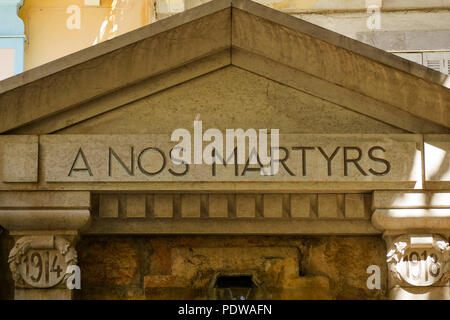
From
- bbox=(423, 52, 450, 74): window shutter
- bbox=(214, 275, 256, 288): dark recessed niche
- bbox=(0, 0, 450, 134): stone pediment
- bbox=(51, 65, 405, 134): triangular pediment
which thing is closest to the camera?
bbox=(0, 0, 450, 134): stone pediment

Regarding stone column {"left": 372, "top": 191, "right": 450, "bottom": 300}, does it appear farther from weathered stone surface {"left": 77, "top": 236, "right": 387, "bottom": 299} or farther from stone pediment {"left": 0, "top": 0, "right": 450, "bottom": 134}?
stone pediment {"left": 0, "top": 0, "right": 450, "bottom": 134}

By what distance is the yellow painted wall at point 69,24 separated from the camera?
15.8 meters

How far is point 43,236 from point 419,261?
10.3ft

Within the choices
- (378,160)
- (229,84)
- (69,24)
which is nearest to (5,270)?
(229,84)

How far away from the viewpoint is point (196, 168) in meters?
9.36

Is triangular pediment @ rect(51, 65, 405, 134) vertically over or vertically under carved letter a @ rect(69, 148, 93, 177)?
over

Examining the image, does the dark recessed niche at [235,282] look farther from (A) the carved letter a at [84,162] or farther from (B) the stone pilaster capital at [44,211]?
(A) the carved letter a at [84,162]

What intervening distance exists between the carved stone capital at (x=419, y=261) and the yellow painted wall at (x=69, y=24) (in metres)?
7.30

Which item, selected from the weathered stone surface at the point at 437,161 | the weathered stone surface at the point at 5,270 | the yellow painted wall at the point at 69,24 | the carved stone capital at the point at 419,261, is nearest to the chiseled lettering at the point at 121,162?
the weathered stone surface at the point at 5,270

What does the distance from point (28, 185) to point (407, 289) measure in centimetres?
328

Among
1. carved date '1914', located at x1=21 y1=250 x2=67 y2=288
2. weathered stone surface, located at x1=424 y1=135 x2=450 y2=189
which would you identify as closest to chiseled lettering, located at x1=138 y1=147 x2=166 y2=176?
carved date '1914', located at x1=21 y1=250 x2=67 y2=288

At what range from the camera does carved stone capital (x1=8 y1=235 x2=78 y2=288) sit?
9.30m

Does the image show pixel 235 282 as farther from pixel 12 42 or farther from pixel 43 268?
pixel 12 42

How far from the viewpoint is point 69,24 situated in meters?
15.9
